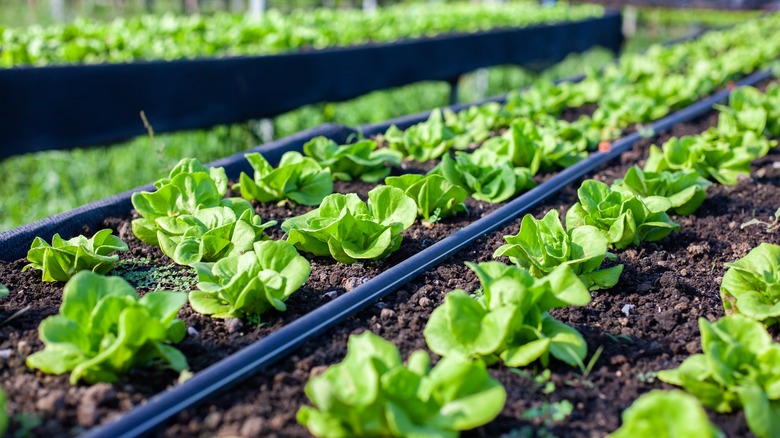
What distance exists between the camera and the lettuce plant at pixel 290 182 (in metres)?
2.79

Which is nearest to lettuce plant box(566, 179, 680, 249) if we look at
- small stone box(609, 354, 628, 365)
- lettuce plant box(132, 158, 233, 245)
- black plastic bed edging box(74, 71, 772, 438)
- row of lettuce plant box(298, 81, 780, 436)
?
row of lettuce plant box(298, 81, 780, 436)

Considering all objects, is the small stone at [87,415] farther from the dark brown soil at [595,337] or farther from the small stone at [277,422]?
the small stone at [277,422]

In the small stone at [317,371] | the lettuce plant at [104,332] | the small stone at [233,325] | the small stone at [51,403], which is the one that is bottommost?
the small stone at [317,371]

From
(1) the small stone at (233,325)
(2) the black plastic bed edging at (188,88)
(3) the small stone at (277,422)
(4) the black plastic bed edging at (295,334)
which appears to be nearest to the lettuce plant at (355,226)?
(4) the black plastic bed edging at (295,334)

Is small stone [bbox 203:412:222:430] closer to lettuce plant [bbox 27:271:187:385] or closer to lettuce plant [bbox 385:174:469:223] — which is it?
lettuce plant [bbox 27:271:187:385]

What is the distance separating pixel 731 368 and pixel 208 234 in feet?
4.52

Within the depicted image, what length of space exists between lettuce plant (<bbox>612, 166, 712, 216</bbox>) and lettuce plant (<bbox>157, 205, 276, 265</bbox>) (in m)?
1.31

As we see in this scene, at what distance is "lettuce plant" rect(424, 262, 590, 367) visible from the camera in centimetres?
165

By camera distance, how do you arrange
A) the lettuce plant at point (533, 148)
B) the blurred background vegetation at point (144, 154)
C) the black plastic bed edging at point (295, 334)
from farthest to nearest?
the blurred background vegetation at point (144, 154) → the lettuce plant at point (533, 148) → the black plastic bed edging at point (295, 334)

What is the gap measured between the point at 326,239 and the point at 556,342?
2.63 feet

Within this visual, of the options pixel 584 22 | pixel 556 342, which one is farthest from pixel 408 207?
pixel 584 22

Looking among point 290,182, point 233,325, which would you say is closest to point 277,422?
point 233,325

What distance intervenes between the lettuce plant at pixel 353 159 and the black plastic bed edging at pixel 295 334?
621 mm

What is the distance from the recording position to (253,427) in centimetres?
143
